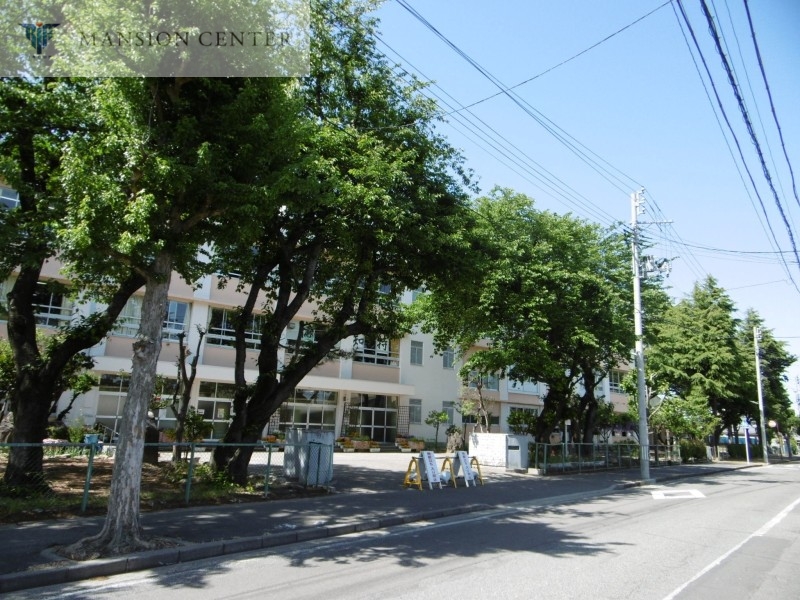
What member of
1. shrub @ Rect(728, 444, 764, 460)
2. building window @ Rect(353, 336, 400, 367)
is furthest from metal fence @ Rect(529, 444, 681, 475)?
shrub @ Rect(728, 444, 764, 460)

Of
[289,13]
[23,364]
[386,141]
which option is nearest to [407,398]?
[386,141]

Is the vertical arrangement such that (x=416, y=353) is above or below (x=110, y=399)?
above

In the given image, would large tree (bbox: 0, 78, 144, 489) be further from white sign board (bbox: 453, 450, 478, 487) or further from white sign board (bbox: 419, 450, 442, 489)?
white sign board (bbox: 453, 450, 478, 487)

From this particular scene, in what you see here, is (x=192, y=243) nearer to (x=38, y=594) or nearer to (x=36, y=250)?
(x=36, y=250)

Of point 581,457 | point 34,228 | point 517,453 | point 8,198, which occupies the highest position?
point 8,198

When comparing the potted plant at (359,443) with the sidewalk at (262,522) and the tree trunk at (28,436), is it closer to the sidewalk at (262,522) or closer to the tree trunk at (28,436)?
the sidewalk at (262,522)

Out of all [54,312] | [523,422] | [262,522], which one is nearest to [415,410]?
[523,422]

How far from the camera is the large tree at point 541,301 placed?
19.9m

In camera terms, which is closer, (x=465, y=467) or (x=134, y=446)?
(x=134, y=446)

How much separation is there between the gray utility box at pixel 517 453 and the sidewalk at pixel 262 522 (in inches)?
144

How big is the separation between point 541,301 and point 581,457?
8.79 meters

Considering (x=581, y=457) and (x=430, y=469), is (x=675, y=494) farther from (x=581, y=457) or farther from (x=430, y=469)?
(x=430, y=469)

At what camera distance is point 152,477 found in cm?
1409

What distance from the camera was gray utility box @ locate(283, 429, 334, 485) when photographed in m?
14.1
